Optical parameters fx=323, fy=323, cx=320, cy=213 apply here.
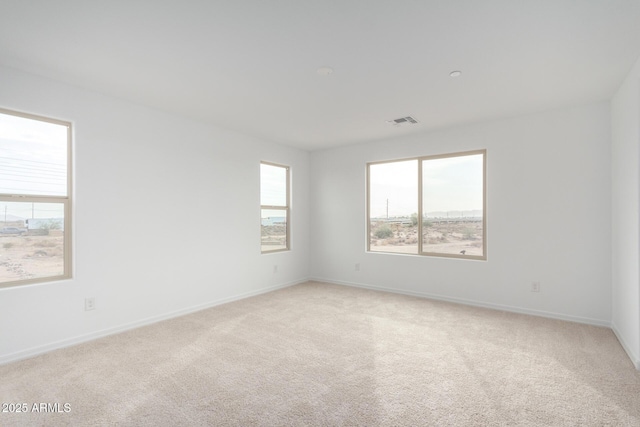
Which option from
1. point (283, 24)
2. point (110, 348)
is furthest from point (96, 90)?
point (110, 348)

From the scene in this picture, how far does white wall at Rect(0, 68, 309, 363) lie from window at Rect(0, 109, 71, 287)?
11 centimetres

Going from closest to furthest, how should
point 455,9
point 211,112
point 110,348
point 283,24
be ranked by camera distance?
point 455,9
point 283,24
point 110,348
point 211,112

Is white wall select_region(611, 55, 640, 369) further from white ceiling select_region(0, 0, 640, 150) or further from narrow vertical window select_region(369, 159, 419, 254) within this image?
narrow vertical window select_region(369, 159, 419, 254)

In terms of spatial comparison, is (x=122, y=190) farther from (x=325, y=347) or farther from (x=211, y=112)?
(x=325, y=347)

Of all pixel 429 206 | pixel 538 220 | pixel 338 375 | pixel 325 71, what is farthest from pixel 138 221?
pixel 538 220

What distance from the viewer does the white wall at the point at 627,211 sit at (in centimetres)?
267

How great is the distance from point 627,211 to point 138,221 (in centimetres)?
489

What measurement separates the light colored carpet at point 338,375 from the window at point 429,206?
47.6 inches

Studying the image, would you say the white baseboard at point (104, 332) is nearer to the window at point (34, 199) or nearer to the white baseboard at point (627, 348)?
the window at point (34, 199)

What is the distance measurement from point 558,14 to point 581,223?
2.63 m

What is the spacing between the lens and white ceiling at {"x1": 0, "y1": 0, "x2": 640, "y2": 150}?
1961 millimetres

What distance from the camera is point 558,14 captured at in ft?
6.57

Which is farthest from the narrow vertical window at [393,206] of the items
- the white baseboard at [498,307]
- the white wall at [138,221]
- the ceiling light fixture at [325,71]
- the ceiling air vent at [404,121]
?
the ceiling light fixture at [325,71]

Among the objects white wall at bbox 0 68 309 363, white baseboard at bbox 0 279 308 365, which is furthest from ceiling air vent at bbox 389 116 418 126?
white baseboard at bbox 0 279 308 365
